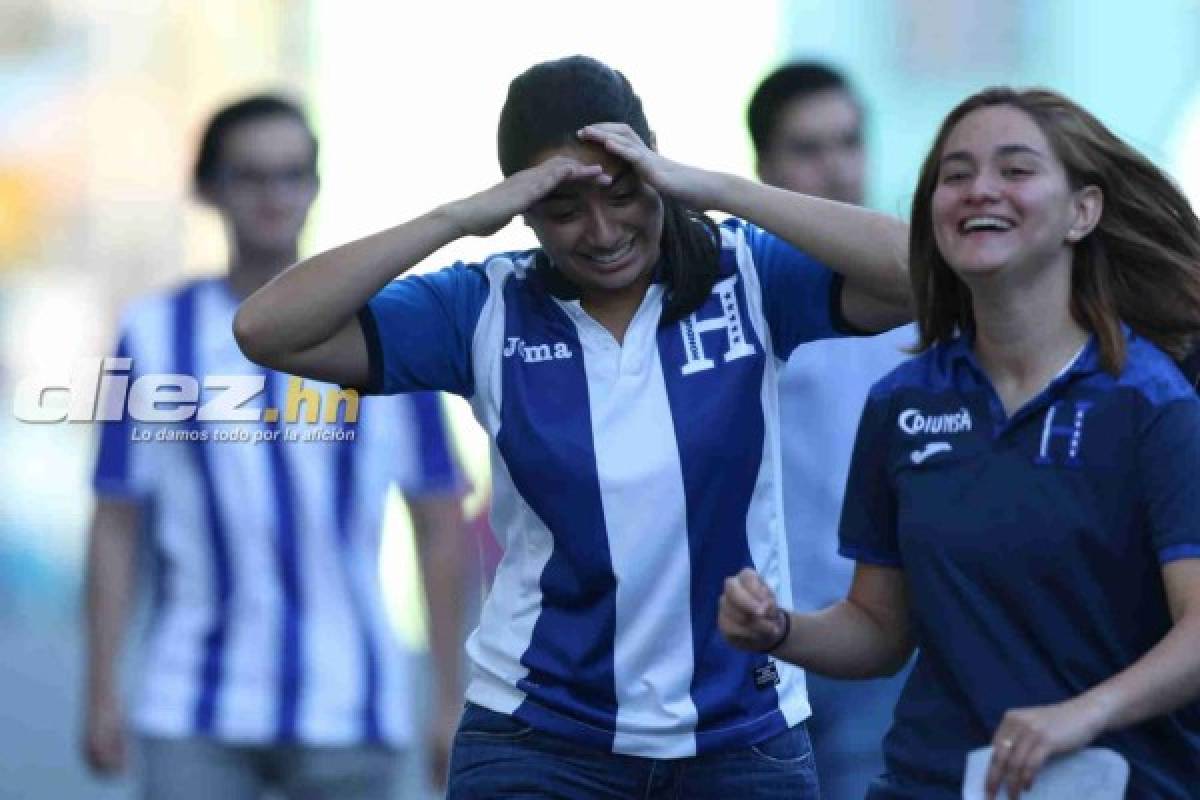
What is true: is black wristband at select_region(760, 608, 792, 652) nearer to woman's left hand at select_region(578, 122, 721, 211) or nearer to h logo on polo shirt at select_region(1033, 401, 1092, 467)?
h logo on polo shirt at select_region(1033, 401, 1092, 467)

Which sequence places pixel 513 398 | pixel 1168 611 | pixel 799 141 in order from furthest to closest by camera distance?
1. pixel 799 141
2. pixel 513 398
3. pixel 1168 611

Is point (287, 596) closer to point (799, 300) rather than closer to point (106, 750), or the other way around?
point (106, 750)

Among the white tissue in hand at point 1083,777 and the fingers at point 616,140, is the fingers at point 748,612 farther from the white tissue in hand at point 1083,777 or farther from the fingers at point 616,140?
the fingers at point 616,140

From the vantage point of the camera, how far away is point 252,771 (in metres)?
4.10

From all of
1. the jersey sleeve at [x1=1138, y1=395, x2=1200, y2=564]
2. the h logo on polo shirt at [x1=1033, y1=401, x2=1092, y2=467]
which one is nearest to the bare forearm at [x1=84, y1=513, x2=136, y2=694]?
the h logo on polo shirt at [x1=1033, y1=401, x2=1092, y2=467]

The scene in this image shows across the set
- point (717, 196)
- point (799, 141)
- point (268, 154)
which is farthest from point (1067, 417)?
point (268, 154)

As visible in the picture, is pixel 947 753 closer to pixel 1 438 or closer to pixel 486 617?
pixel 486 617

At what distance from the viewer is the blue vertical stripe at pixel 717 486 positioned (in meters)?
3.10

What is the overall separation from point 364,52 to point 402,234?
1.37 meters

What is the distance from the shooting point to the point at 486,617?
3.25 meters

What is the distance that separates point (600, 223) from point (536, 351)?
0.19 metres

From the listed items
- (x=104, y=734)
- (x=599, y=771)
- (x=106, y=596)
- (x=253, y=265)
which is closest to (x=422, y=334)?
(x=599, y=771)

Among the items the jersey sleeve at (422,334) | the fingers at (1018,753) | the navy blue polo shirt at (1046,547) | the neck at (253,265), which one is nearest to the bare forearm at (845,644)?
the navy blue polo shirt at (1046,547)

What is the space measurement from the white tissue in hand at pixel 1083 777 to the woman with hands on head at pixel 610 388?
63 centimetres
